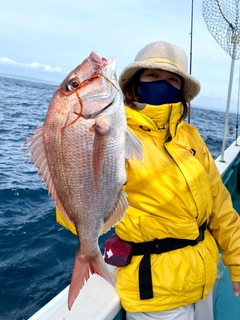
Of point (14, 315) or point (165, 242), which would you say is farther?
point (14, 315)

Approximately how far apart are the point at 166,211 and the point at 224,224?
54 cm

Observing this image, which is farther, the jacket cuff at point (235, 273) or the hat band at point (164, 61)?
the jacket cuff at point (235, 273)

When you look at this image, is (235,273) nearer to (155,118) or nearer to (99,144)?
(155,118)

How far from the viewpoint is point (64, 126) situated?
1285 millimetres

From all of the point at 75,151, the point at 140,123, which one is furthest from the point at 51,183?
the point at 140,123

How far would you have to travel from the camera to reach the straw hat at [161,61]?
1954 millimetres

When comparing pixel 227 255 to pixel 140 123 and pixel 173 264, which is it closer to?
pixel 173 264

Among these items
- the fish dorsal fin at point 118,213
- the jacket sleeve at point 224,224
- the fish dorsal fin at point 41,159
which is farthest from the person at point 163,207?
the fish dorsal fin at point 41,159

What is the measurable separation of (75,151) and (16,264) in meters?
3.57

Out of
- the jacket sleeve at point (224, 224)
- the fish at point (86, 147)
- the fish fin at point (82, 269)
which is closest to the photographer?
the fish at point (86, 147)

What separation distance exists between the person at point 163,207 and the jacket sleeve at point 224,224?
14cm

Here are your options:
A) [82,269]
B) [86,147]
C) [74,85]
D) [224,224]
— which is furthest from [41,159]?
[224,224]

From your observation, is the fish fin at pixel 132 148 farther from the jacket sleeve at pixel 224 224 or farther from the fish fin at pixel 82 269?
the jacket sleeve at pixel 224 224

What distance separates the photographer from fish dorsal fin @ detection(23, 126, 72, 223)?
131 centimetres
